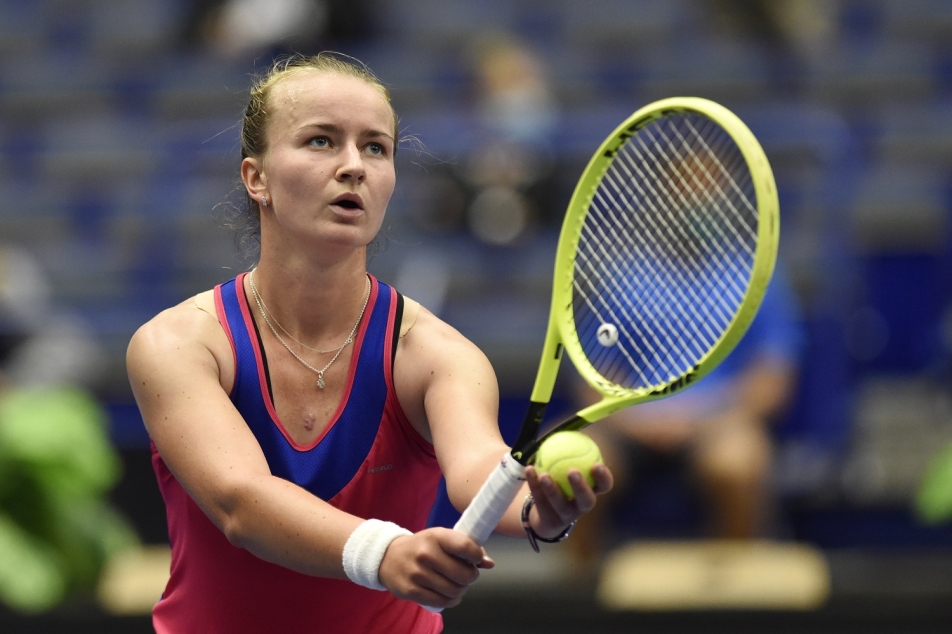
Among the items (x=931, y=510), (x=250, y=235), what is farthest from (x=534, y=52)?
(x=250, y=235)

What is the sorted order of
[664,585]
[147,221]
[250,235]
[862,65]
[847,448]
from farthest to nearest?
1. [862,65]
2. [147,221]
3. [847,448]
4. [664,585]
5. [250,235]

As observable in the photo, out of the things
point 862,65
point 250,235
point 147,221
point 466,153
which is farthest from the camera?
point 862,65

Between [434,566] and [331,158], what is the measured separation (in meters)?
0.87

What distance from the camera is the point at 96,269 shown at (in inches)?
323

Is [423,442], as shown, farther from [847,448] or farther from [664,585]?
[847,448]

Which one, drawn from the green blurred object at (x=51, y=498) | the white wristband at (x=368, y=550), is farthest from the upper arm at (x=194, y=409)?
the green blurred object at (x=51, y=498)

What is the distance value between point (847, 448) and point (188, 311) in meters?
4.30

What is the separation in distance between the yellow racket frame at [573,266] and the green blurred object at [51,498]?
3170 mm

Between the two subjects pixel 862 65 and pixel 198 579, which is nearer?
pixel 198 579

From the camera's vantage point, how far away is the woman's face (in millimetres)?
2699

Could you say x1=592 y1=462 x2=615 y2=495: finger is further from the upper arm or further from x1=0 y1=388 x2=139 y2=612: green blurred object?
x1=0 y1=388 x2=139 y2=612: green blurred object

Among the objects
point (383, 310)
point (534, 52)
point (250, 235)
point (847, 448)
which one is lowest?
point (383, 310)

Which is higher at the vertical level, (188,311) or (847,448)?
(847,448)

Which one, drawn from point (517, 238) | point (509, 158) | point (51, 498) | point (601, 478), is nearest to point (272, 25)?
point (509, 158)
